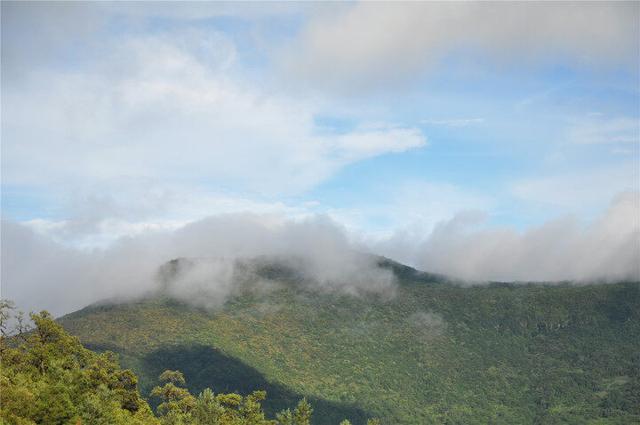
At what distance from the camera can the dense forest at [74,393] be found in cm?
9569

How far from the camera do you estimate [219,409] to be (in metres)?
138

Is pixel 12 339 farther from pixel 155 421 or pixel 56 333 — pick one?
pixel 155 421

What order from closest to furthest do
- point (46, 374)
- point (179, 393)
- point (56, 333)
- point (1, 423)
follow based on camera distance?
point (1, 423)
point (46, 374)
point (56, 333)
point (179, 393)

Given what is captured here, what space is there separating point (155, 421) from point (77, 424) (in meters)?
25.4

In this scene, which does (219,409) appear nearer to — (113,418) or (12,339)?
(113,418)

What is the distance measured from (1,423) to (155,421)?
4318cm

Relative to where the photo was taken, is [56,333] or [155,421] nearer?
[155,421]

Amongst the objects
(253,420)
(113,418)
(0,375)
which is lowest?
(253,420)

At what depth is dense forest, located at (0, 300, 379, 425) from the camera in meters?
95.7

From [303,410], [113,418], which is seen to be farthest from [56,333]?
[303,410]

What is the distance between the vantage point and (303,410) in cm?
16288

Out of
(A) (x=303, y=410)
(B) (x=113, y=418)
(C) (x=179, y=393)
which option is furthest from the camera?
(A) (x=303, y=410)

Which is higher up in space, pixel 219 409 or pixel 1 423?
pixel 1 423

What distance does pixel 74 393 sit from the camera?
10444cm
